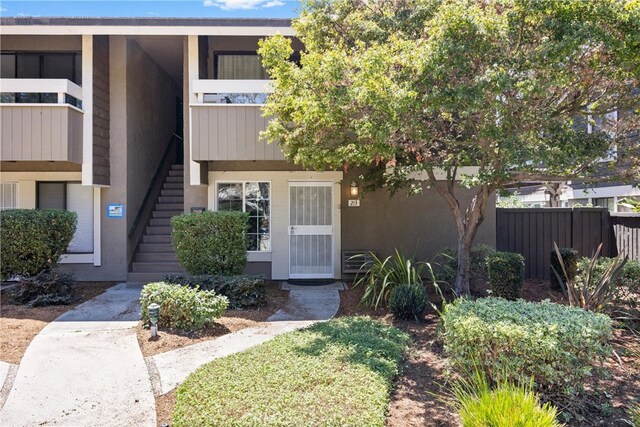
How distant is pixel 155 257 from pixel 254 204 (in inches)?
108

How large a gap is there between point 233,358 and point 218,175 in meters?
5.86

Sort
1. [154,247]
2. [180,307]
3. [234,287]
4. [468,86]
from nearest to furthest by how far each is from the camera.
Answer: [468,86] → [180,307] → [234,287] → [154,247]

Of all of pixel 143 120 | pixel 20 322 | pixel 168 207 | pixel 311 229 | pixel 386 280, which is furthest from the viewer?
pixel 168 207

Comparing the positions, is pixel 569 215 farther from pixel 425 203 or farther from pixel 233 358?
pixel 233 358

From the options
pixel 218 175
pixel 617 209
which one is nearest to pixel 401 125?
pixel 218 175

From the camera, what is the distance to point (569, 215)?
411 inches

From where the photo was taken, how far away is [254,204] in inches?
392

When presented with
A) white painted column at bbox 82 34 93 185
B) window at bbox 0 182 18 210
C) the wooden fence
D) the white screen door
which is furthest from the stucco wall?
the wooden fence

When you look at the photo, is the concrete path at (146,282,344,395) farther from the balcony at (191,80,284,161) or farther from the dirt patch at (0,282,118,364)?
the balcony at (191,80,284,161)

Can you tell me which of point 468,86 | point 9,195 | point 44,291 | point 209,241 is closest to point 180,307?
point 209,241

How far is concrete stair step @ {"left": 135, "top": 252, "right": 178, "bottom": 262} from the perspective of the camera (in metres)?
10.1

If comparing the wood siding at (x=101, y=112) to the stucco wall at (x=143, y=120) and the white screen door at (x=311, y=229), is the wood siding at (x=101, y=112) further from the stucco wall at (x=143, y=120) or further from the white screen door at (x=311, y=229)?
the white screen door at (x=311, y=229)

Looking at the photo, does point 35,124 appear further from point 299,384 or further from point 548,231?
point 548,231

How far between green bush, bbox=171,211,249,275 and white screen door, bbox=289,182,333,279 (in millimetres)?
2121
